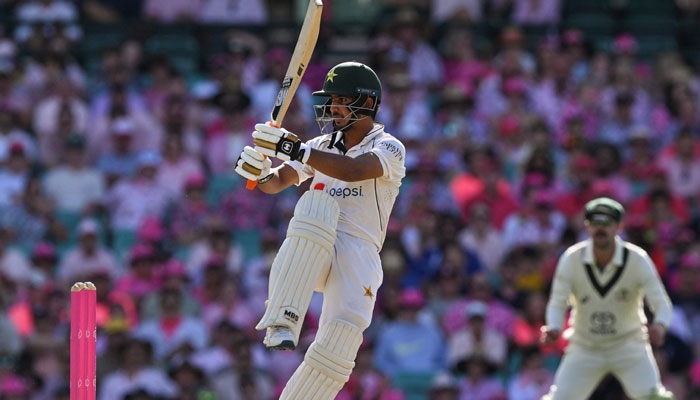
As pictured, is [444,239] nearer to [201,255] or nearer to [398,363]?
[398,363]

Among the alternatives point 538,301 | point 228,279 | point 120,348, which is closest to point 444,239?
point 538,301

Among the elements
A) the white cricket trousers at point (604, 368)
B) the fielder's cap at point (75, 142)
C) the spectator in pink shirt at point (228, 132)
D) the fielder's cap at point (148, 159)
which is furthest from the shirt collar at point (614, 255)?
the fielder's cap at point (75, 142)

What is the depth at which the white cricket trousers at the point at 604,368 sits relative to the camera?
29.1ft

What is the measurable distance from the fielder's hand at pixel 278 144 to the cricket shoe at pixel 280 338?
0.88 meters

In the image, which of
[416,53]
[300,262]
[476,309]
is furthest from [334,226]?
[416,53]

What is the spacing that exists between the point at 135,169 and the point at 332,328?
6821mm

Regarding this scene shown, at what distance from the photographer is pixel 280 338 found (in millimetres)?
6680

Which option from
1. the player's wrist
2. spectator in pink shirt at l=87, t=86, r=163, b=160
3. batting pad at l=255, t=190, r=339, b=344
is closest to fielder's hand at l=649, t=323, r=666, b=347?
batting pad at l=255, t=190, r=339, b=344

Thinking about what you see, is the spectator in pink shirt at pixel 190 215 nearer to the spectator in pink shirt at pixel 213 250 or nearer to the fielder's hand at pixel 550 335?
the spectator in pink shirt at pixel 213 250

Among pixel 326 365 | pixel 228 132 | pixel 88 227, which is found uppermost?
pixel 228 132

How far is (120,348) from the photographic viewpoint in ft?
37.2

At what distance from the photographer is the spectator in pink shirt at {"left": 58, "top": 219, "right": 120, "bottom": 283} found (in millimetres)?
12289

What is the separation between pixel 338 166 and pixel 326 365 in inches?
41.1

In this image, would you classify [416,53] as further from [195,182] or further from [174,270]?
[174,270]
